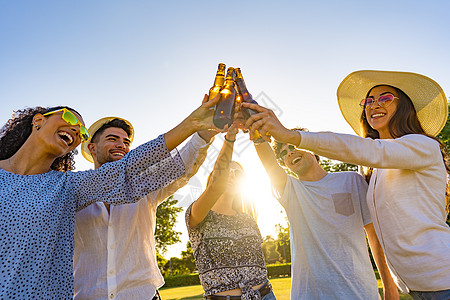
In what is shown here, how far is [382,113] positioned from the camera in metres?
3.38

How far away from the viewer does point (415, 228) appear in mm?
2699

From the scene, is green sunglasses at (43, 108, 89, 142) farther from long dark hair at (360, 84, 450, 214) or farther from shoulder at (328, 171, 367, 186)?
long dark hair at (360, 84, 450, 214)

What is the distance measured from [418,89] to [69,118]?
3493 mm

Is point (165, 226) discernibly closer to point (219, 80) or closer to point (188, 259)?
point (219, 80)

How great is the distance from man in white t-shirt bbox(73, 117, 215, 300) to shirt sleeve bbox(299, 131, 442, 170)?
912 millimetres

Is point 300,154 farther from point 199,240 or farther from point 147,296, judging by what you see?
point 147,296

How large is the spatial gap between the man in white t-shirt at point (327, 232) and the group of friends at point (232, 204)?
0.04 feet

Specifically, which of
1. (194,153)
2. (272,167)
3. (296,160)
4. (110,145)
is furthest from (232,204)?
(110,145)

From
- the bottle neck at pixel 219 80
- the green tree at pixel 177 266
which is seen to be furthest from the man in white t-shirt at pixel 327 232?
the green tree at pixel 177 266

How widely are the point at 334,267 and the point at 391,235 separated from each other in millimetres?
762

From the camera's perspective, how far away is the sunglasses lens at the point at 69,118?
9.40ft

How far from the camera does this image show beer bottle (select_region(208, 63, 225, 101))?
2768 mm

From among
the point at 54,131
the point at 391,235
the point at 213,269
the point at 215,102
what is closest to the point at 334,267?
the point at 391,235

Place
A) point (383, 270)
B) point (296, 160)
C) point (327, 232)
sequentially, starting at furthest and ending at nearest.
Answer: point (296, 160)
point (383, 270)
point (327, 232)
